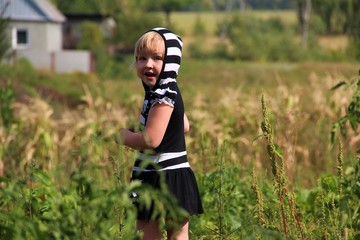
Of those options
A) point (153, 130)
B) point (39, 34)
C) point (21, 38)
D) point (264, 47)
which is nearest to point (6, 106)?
point (153, 130)

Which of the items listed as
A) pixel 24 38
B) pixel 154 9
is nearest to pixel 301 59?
pixel 24 38

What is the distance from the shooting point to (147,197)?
2.34m

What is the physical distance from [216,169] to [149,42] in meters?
1.50

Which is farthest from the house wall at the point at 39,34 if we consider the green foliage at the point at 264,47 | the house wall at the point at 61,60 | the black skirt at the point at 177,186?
the black skirt at the point at 177,186

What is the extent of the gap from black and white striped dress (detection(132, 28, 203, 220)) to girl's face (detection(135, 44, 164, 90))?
2 centimetres

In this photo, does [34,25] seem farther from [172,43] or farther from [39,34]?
[172,43]

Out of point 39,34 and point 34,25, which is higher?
point 34,25

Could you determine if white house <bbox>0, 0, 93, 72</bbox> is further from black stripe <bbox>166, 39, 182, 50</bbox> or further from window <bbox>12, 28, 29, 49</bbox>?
black stripe <bbox>166, 39, 182, 50</bbox>

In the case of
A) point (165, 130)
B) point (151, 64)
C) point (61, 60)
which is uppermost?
point (151, 64)

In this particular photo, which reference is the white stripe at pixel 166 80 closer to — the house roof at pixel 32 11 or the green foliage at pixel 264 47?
the house roof at pixel 32 11

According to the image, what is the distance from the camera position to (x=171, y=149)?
3.89 m

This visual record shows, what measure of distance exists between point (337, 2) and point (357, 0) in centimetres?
252

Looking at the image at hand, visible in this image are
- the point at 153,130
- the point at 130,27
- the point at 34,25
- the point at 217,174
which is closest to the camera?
the point at 153,130

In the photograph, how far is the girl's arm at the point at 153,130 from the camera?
3.73 meters
